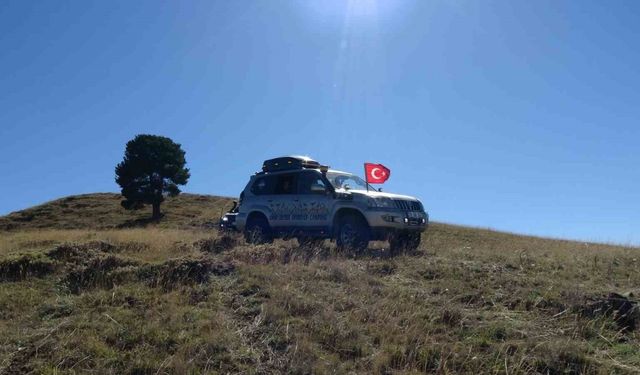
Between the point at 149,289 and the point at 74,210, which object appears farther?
the point at 74,210

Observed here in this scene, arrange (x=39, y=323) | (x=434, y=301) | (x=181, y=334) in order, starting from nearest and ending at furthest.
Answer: (x=181, y=334) < (x=39, y=323) < (x=434, y=301)

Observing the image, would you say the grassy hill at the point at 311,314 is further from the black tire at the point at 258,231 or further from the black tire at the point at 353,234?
the black tire at the point at 258,231

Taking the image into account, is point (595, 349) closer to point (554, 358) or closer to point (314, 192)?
point (554, 358)

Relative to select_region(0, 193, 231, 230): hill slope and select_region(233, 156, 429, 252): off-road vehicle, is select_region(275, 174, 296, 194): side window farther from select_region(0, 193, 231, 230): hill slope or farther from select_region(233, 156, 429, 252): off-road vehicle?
select_region(0, 193, 231, 230): hill slope

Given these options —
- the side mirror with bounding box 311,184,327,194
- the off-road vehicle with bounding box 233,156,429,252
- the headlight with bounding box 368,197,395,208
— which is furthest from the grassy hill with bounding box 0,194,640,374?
the side mirror with bounding box 311,184,327,194

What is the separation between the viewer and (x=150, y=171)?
39688 mm

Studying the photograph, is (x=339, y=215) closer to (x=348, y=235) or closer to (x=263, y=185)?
(x=348, y=235)

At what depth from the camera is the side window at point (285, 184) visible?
13000 mm

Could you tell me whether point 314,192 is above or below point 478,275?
above

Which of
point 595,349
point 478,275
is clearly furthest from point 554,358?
point 478,275

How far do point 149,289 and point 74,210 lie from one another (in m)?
34.9

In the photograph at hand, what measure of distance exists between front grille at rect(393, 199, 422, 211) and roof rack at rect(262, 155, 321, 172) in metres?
2.47

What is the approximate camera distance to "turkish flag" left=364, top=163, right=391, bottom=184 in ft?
42.2

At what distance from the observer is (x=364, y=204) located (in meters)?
11.3
